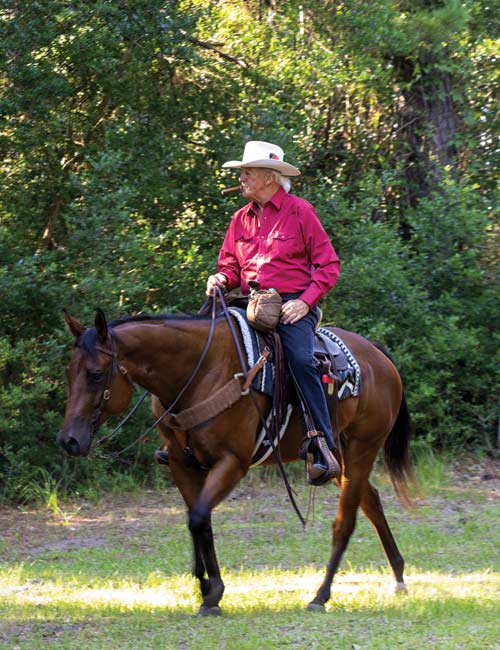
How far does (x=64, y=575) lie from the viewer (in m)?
7.64

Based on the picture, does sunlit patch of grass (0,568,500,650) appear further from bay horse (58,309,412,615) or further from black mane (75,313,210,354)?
black mane (75,313,210,354)

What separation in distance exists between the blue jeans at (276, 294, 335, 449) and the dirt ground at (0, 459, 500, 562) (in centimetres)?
346

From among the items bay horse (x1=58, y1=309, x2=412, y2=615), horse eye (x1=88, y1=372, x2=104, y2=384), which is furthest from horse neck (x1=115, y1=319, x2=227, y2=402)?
horse eye (x1=88, y1=372, x2=104, y2=384)

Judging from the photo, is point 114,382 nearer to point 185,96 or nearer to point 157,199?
point 157,199

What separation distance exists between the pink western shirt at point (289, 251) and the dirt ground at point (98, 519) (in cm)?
366

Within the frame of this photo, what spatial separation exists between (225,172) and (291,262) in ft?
18.8

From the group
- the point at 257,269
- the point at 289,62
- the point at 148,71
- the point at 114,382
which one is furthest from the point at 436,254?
the point at 114,382

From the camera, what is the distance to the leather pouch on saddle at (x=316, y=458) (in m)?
6.21

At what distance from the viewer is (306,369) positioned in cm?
621

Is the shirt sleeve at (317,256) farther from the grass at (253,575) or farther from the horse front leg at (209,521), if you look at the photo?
the grass at (253,575)

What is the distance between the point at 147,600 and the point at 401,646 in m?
2.00

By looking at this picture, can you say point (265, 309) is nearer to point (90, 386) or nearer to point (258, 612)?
point (90, 386)

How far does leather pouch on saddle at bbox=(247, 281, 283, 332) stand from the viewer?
20.2 feet

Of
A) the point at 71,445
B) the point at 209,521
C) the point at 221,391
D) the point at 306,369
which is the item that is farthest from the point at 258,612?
the point at 71,445
